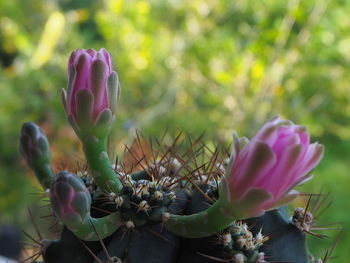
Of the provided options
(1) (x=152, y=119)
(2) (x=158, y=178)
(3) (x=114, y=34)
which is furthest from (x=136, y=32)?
(2) (x=158, y=178)

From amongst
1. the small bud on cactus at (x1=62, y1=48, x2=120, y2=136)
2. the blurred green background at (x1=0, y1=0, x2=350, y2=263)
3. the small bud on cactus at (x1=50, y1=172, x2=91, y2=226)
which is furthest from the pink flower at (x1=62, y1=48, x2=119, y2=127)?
the blurred green background at (x1=0, y1=0, x2=350, y2=263)

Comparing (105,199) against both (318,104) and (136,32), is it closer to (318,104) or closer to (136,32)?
(318,104)

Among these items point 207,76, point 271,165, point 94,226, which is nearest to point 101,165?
point 94,226

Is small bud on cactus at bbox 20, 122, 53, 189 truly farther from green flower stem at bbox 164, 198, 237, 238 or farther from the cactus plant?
green flower stem at bbox 164, 198, 237, 238

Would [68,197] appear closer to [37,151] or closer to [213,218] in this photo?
[213,218]

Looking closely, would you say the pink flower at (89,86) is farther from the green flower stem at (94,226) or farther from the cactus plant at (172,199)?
the green flower stem at (94,226)

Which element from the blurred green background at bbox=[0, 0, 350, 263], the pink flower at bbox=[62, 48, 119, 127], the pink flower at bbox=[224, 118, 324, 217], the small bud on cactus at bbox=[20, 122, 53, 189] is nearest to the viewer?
the pink flower at bbox=[224, 118, 324, 217]
